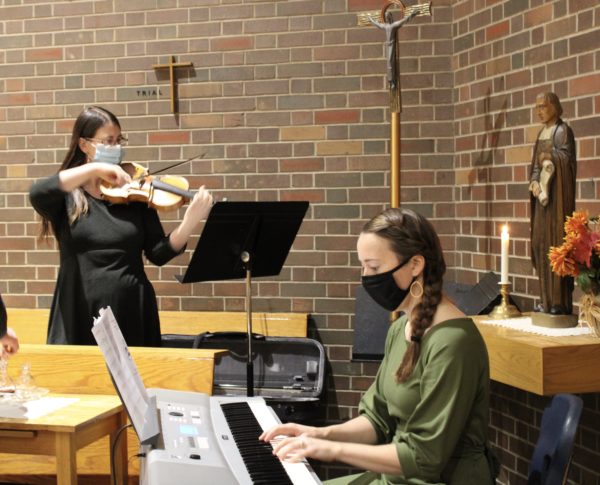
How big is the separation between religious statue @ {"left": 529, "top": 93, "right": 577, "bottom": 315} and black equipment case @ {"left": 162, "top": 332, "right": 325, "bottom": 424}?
5.30ft

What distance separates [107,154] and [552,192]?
1.91 m

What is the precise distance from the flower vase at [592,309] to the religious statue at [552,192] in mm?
227

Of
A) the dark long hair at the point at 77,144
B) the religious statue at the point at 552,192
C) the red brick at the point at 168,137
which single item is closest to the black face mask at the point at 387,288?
the religious statue at the point at 552,192

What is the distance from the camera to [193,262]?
3572 millimetres

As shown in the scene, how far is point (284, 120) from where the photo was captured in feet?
17.5

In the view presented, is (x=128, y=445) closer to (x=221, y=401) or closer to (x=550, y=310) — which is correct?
(x=221, y=401)

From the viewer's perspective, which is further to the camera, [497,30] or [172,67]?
[172,67]

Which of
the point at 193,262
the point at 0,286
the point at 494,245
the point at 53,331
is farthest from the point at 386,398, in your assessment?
the point at 0,286

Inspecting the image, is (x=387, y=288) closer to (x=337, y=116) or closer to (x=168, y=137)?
(x=337, y=116)

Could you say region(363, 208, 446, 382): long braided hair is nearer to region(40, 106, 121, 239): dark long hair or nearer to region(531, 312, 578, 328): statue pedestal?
region(531, 312, 578, 328): statue pedestal

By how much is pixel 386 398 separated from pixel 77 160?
2.07 meters

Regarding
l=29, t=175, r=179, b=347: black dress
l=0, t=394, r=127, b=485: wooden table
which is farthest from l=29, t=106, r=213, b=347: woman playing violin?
l=0, t=394, r=127, b=485: wooden table

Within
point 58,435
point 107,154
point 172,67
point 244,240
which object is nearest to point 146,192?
point 107,154

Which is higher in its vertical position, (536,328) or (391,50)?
(391,50)
